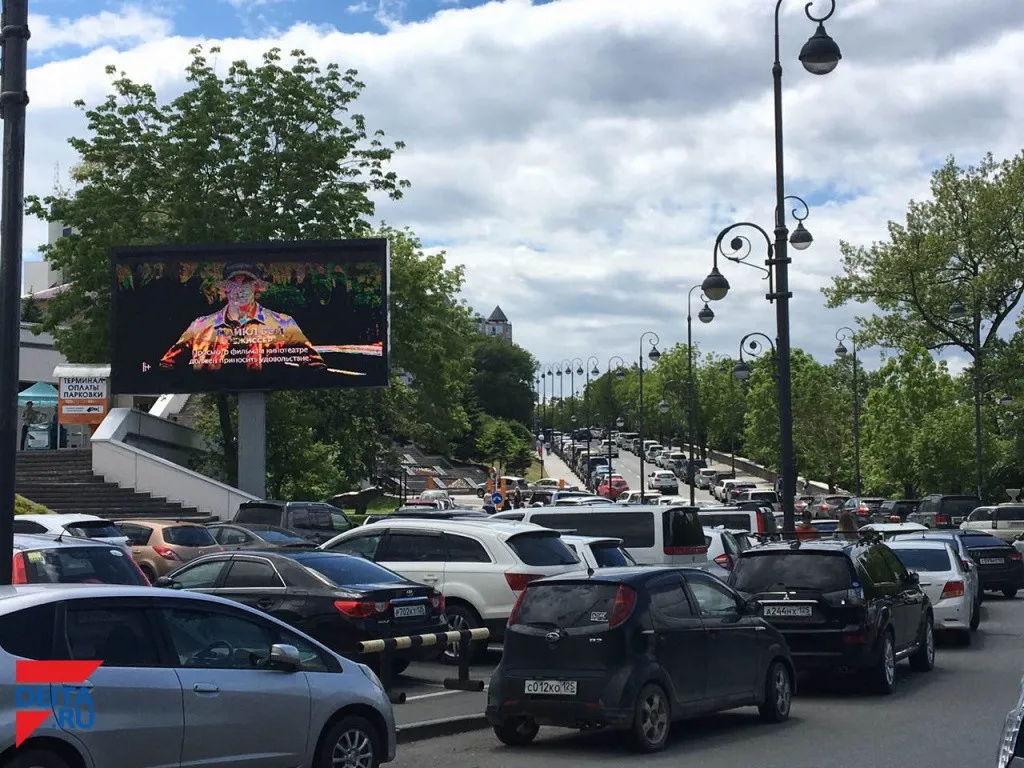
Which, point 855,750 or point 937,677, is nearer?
point 855,750

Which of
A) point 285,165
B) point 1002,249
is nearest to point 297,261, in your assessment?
point 285,165

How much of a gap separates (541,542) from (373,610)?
3607mm

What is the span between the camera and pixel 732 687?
39.9 feet

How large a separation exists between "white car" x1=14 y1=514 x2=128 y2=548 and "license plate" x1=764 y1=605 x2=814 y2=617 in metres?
9.14

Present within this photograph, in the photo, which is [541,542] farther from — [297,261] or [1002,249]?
[1002,249]

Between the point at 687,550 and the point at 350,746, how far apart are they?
1262 centimetres

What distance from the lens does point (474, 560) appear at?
16391 mm

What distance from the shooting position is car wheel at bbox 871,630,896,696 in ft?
48.2

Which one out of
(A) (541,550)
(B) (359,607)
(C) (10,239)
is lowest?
(B) (359,607)

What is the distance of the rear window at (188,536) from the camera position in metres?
24.2

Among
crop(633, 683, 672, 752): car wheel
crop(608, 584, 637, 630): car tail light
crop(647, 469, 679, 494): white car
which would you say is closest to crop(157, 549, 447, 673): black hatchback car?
crop(608, 584, 637, 630): car tail light

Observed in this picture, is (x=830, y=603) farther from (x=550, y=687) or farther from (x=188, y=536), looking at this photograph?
(x=188, y=536)

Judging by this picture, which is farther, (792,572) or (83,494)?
(83,494)

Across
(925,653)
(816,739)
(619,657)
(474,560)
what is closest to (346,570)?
(474,560)
